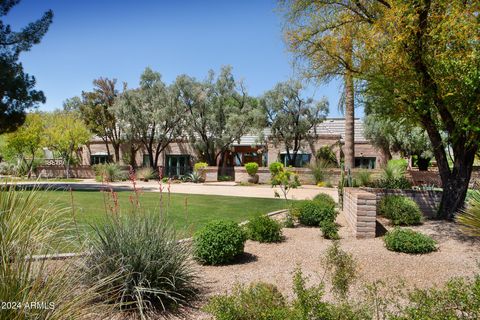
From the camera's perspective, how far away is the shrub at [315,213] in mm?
8863

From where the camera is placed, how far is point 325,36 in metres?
10.6

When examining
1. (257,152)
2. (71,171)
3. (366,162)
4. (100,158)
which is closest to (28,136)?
(71,171)

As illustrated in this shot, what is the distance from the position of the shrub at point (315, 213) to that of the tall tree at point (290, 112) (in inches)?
927

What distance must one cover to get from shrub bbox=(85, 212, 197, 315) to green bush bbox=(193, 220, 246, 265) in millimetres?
1287

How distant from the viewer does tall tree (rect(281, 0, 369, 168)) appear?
1023cm

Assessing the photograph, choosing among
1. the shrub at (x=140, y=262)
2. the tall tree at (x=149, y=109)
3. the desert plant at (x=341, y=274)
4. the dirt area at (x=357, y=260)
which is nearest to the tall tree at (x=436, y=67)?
the dirt area at (x=357, y=260)

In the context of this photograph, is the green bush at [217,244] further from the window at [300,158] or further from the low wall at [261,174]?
the window at [300,158]

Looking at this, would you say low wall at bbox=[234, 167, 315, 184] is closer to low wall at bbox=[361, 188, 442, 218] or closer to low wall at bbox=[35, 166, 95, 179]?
low wall at bbox=[35, 166, 95, 179]

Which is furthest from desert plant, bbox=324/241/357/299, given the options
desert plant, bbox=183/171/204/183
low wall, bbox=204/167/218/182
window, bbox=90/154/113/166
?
window, bbox=90/154/113/166

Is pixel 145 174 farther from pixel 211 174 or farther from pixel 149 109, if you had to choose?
pixel 149 109

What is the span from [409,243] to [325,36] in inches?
250

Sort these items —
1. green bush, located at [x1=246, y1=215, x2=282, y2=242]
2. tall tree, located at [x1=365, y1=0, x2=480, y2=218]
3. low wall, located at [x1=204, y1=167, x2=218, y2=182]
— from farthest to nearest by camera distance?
low wall, located at [x1=204, y1=167, x2=218, y2=182] → tall tree, located at [x1=365, y1=0, x2=480, y2=218] → green bush, located at [x1=246, y1=215, x2=282, y2=242]

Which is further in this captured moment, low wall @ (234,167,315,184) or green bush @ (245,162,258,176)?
green bush @ (245,162,258,176)

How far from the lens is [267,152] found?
35062mm
